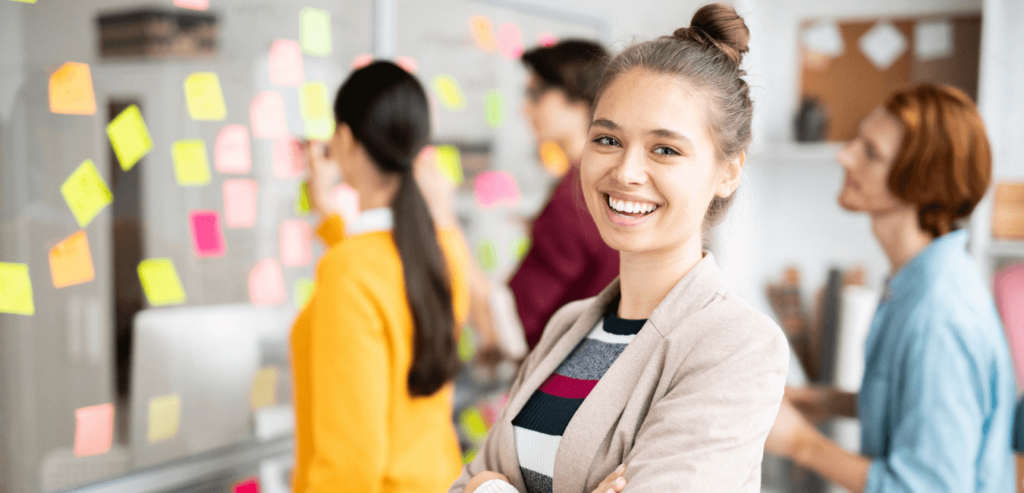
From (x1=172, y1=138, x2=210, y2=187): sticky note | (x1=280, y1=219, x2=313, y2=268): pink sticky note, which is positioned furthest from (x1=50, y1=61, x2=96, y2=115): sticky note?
(x1=280, y1=219, x2=313, y2=268): pink sticky note

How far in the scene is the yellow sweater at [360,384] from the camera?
4.51 ft

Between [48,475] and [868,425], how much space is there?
1.70 meters

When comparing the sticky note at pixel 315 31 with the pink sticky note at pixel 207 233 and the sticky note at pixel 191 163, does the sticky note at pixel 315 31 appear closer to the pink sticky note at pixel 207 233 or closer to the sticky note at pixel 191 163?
the sticky note at pixel 191 163

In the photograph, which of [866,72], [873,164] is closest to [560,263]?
[873,164]

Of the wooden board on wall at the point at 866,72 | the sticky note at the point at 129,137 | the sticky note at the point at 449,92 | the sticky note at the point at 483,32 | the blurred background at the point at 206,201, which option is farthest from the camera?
the wooden board on wall at the point at 866,72

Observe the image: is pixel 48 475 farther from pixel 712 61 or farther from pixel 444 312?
pixel 712 61

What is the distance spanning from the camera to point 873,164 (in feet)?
5.41

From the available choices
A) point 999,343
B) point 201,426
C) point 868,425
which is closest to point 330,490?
point 201,426

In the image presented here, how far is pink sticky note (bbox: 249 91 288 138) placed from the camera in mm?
1904

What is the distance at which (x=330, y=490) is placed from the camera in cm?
137

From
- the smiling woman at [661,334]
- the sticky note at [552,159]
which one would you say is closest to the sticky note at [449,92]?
the sticky note at [552,159]

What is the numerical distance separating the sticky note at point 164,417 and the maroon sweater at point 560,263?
86 centimetres

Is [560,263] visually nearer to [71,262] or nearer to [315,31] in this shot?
[315,31]

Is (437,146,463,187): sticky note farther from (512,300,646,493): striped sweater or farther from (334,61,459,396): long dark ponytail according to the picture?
(512,300,646,493): striped sweater
